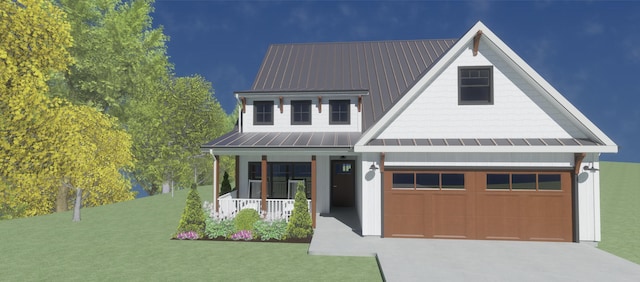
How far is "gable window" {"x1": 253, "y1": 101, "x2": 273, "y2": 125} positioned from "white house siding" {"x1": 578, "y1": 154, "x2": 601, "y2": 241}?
12613 millimetres

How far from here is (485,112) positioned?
11680mm

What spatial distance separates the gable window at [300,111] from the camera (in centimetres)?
1603

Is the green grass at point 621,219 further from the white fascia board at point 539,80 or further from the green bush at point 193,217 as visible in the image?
Result: the green bush at point 193,217

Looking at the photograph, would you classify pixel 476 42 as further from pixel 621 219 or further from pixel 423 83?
pixel 621 219

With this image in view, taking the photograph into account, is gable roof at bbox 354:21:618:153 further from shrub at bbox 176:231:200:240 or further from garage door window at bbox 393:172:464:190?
shrub at bbox 176:231:200:240

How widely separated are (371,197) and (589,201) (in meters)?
7.30

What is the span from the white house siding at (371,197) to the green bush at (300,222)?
2.00 m

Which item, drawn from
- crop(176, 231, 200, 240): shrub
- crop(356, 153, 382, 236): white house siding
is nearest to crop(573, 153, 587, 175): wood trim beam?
crop(356, 153, 382, 236): white house siding

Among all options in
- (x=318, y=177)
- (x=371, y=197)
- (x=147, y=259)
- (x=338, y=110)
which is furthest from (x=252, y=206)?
(x=338, y=110)

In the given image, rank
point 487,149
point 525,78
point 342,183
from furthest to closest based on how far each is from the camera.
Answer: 1. point 342,183
2. point 525,78
3. point 487,149

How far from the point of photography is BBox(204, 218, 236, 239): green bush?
471 inches

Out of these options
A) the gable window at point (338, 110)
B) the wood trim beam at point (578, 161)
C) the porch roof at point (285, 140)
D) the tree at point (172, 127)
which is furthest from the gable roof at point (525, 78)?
the tree at point (172, 127)

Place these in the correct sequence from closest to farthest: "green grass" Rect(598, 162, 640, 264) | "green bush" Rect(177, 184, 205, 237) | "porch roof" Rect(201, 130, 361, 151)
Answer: "green grass" Rect(598, 162, 640, 264) < "green bush" Rect(177, 184, 205, 237) < "porch roof" Rect(201, 130, 361, 151)

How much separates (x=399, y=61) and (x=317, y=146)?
973 cm
